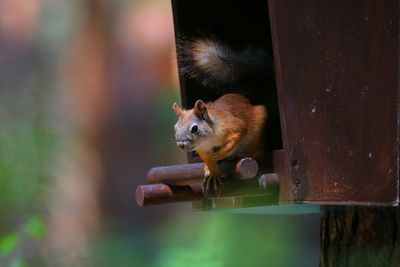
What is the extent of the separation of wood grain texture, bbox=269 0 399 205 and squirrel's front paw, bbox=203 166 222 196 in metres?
0.18

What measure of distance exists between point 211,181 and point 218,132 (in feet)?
0.46

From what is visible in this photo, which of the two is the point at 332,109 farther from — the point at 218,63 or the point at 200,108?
the point at 218,63

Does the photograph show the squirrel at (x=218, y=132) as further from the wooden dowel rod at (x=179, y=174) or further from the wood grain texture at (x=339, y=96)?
the wood grain texture at (x=339, y=96)

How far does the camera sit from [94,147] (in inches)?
133

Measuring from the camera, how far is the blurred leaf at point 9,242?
3322mm

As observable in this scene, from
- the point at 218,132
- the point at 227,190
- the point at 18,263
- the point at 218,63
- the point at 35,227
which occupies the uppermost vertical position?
the point at 218,63

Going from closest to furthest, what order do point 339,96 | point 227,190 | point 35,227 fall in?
point 339,96 → point 227,190 → point 35,227

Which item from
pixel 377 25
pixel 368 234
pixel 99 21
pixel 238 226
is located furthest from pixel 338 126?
pixel 99 21

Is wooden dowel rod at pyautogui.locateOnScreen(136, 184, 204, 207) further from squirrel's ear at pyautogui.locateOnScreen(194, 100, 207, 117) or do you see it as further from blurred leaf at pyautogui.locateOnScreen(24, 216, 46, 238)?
blurred leaf at pyautogui.locateOnScreen(24, 216, 46, 238)

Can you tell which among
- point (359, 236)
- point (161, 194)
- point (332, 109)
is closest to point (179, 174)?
point (161, 194)

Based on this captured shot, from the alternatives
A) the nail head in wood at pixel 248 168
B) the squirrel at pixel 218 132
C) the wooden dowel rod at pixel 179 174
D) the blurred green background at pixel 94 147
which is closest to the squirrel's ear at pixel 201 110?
the squirrel at pixel 218 132

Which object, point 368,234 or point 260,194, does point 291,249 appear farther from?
point 260,194

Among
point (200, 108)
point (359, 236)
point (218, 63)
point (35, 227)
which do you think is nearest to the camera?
point (200, 108)

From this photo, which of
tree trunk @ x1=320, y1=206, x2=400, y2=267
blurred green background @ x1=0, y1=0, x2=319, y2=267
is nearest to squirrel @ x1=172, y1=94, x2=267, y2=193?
tree trunk @ x1=320, y1=206, x2=400, y2=267
